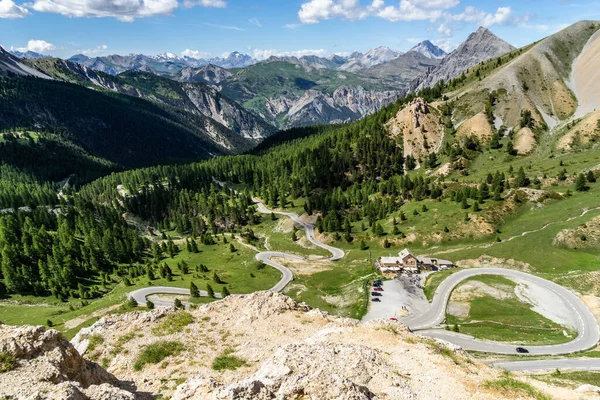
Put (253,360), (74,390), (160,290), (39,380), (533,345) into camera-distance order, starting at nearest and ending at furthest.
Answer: (74,390) < (39,380) < (253,360) < (533,345) < (160,290)

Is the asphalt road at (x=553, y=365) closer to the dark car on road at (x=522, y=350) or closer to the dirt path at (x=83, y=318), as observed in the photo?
the dark car on road at (x=522, y=350)

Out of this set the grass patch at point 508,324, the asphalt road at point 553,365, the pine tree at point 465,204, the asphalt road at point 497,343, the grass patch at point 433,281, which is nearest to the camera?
the asphalt road at point 553,365

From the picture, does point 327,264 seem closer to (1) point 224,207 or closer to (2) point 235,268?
(2) point 235,268

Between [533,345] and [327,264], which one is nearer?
[533,345]

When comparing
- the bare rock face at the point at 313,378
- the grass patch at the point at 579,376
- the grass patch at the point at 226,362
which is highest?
the bare rock face at the point at 313,378

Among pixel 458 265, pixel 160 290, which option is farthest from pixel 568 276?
pixel 160 290

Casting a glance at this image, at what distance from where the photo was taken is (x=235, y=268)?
424 feet

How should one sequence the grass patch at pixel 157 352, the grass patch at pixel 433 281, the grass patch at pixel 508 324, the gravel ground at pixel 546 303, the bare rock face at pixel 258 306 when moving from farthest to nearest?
1. the grass patch at pixel 433 281
2. the gravel ground at pixel 546 303
3. the grass patch at pixel 508 324
4. the bare rock face at pixel 258 306
5. the grass patch at pixel 157 352

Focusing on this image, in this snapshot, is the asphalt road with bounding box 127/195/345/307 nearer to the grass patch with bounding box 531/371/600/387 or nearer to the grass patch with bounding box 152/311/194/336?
the grass patch with bounding box 152/311/194/336

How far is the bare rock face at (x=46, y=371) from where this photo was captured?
17766mm

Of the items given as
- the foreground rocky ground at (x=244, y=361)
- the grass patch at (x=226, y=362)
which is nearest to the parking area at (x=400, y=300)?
the foreground rocky ground at (x=244, y=361)

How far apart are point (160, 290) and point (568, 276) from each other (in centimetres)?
11878

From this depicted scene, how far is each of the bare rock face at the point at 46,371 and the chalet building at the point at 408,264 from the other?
91.8 m

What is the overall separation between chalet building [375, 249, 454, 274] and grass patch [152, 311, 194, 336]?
261 ft
